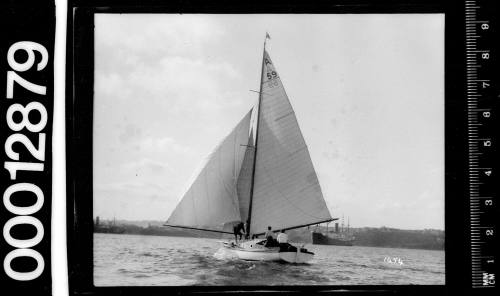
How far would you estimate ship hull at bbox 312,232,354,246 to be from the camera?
9.09 ft

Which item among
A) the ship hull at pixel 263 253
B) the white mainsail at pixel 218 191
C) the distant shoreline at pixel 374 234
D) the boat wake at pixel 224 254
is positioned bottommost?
the ship hull at pixel 263 253

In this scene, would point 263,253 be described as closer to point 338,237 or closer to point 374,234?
point 338,237

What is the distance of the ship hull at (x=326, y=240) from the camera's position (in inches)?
109

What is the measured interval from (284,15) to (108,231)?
3.99ft

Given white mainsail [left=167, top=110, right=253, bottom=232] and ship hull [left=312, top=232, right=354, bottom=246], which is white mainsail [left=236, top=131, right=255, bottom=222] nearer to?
white mainsail [left=167, top=110, right=253, bottom=232]

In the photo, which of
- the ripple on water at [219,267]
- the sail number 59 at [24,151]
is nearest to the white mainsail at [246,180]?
the ripple on water at [219,267]

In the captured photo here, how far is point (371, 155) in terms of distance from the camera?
262 cm
